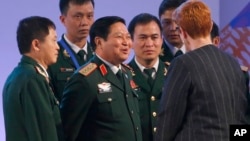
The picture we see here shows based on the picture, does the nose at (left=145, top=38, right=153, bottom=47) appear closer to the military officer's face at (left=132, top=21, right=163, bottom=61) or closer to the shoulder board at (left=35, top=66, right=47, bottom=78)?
the military officer's face at (left=132, top=21, right=163, bottom=61)

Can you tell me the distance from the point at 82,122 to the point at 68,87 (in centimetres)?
17

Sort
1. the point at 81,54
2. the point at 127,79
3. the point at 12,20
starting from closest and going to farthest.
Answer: the point at 127,79 < the point at 81,54 < the point at 12,20

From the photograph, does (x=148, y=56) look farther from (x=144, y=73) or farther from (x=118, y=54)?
(x=118, y=54)

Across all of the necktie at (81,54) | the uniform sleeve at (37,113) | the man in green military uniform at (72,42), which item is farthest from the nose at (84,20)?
the uniform sleeve at (37,113)

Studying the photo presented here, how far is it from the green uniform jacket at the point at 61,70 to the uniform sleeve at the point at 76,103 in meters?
0.30

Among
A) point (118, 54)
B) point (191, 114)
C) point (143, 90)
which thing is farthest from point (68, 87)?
point (191, 114)

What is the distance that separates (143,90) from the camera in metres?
2.91

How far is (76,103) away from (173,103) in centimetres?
59

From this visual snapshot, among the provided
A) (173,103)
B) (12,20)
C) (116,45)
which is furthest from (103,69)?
(12,20)

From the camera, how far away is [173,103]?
2098 mm

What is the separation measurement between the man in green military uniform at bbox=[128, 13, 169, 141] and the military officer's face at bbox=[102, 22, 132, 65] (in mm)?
220

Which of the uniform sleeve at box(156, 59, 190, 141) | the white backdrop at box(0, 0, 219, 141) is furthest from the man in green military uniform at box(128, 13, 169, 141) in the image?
the white backdrop at box(0, 0, 219, 141)

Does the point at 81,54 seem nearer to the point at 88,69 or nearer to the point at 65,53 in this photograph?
the point at 65,53

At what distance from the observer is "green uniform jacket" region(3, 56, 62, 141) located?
7.78 feet
